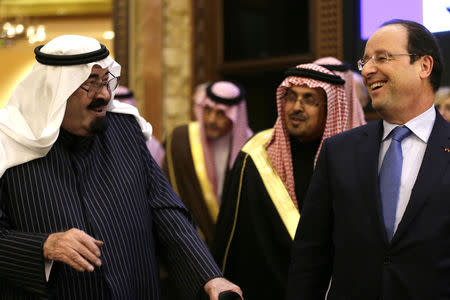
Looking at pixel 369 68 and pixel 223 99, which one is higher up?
pixel 369 68

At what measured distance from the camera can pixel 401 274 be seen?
2.19 metres

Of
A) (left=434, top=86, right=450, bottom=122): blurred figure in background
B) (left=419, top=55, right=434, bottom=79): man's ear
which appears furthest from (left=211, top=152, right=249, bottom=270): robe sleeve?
(left=434, top=86, right=450, bottom=122): blurred figure in background

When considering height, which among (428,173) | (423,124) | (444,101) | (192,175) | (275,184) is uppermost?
(423,124)

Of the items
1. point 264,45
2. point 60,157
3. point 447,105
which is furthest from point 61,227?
point 264,45

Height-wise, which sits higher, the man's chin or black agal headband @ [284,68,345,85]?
black agal headband @ [284,68,345,85]

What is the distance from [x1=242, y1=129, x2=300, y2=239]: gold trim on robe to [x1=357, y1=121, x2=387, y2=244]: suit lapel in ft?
3.18

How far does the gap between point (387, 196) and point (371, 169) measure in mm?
113

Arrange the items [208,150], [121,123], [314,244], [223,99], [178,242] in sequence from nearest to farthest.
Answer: [314,244], [178,242], [121,123], [208,150], [223,99]

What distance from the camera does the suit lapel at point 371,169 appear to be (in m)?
2.27

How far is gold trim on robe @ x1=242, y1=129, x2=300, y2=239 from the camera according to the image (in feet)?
11.1

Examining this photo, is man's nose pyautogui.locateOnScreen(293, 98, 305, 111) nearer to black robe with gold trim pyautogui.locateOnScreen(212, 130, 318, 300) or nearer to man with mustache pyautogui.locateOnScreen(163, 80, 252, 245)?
black robe with gold trim pyautogui.locateOnScreen(212, 130, 318, 300)

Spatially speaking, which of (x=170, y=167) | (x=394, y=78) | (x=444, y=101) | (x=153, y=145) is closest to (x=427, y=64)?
(x=394, y=78)

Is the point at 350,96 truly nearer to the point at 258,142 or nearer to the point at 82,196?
the point at 258,142

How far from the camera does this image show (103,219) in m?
2.56
